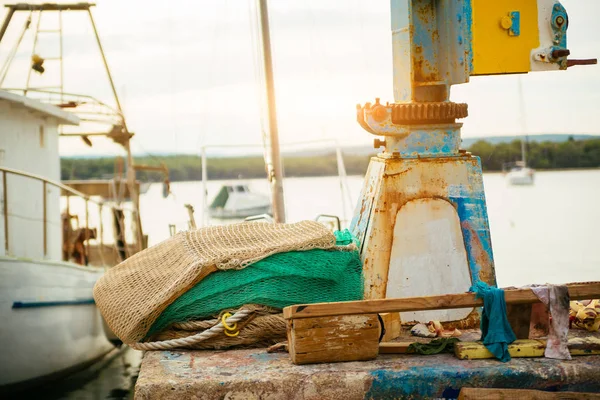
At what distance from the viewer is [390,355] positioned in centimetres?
434

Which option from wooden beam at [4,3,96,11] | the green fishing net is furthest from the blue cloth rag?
wooden beam at [4,3,96,11]

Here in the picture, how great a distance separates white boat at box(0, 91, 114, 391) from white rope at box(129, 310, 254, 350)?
192 inches

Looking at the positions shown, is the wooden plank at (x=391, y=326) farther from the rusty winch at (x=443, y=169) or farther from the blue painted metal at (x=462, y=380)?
the blue painted metal at (x=462, y=380)

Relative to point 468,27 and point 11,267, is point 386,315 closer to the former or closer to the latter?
point 468,27

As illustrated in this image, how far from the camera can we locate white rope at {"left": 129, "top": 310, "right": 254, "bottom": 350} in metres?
4.45

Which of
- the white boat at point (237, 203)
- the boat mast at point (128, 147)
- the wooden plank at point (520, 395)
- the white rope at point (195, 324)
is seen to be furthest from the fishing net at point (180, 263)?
the white boat at point (237, 203)

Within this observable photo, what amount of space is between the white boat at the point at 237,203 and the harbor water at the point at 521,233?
5.24 feet

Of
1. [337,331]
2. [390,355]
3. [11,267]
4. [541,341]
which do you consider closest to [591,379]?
[541,341]

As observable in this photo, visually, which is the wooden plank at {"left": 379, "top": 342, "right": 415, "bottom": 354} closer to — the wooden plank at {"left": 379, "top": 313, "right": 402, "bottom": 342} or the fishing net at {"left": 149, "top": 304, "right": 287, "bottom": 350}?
the wooden plank at {"left": 379, "top": 313, "right": 402, "bottom": 342}

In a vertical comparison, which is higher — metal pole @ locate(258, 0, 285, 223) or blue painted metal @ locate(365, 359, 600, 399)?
metal pole @ locate(258, 0, 285, 223)

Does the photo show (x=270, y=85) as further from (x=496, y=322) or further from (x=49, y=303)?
(x=496, y=322)

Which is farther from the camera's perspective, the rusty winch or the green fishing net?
the rusty winch

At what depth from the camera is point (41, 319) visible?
10.0 meters

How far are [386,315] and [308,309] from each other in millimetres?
722
